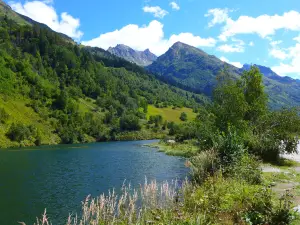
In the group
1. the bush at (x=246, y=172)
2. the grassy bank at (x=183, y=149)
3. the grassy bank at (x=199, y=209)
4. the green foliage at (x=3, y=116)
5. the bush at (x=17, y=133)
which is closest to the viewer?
the grassy bank at (x=199, y=209)

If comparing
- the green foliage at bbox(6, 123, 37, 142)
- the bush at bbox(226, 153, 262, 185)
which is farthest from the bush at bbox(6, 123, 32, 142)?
the bush at bbox(226, 153, 262, 185)

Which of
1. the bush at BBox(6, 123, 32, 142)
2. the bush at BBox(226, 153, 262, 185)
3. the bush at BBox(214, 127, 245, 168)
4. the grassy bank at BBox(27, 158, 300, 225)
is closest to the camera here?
the grassy bank at BBox(27, 158, 300, 225)

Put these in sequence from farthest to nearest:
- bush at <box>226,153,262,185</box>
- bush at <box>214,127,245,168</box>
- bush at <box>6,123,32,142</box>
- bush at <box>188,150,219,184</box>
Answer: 1. bush at <box>6,123,32,142</box>
2. bush at <box>214,127,245,168</box>
3. bush at <box>188,150,219,184</box>
4. bush at <box>226,153,262,185</box>

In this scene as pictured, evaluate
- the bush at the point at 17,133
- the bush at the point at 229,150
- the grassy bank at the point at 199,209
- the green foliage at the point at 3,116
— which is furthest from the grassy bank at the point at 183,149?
the green foliage at the point at 3,116

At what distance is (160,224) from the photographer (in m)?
9.62

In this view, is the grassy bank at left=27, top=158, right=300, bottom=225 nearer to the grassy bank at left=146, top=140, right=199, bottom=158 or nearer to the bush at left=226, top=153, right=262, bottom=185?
the bush at left=226, top=153, right=262, bottom=185

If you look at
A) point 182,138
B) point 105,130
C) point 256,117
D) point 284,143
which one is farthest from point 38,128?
point 284,143

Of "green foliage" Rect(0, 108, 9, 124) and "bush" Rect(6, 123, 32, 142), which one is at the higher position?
"green foliage" Rect(0, 108, 9, 124)

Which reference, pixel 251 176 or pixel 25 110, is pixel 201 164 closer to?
pixel 251 176

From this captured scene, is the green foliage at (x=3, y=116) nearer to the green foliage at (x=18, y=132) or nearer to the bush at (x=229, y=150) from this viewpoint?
the green foliage at (x=18, y=132)

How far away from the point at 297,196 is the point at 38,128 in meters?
146

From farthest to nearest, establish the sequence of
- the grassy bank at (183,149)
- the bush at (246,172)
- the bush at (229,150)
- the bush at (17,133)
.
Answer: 1. the bush at (17,133)
2. the grassy bank at (183,149)
3. the bush at (229,150)
4. the bush at (246,172)

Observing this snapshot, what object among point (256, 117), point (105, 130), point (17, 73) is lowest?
point (105, 130)

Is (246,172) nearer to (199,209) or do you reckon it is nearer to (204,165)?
(204,165)
